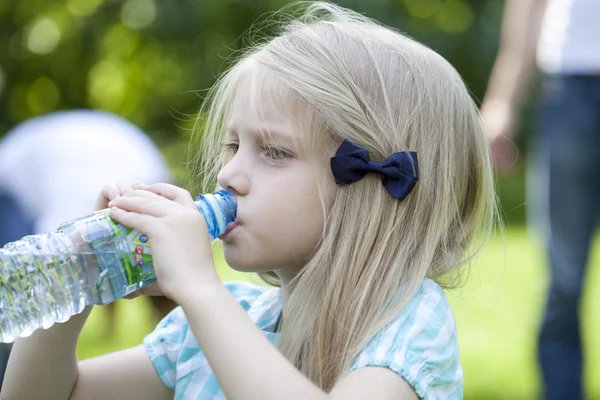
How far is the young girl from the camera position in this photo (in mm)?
2045

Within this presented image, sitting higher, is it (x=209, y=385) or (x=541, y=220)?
(x=209, y=385)

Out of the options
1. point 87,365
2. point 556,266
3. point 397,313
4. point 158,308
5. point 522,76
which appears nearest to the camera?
point 397,313

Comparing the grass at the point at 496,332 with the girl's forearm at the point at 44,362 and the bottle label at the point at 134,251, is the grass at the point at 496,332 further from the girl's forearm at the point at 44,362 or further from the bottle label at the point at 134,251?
the bottle label at the point at 134,251

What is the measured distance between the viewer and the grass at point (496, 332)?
4949mm

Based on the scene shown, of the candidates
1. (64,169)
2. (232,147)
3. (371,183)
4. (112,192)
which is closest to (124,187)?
(112,192)

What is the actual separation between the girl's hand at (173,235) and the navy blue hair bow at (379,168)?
373 mm

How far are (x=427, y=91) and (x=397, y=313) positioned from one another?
0.57m

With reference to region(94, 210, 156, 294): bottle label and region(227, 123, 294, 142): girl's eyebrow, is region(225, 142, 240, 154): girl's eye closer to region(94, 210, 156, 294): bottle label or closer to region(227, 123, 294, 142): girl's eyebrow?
region(227, 123, 294, 142): girl's eyebrow

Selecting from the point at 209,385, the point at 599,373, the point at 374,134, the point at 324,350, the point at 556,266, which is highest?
the point at 374,134

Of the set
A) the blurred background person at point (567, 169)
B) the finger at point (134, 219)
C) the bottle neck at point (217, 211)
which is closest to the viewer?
the finger at point (134, 219)

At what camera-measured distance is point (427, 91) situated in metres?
2.32

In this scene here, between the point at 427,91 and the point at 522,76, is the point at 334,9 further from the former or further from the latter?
the point at 522,76

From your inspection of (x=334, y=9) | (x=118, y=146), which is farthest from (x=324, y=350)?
(x=118, y=146)

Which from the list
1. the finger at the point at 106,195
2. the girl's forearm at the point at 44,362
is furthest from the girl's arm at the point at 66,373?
the finger at the point at 106,195
